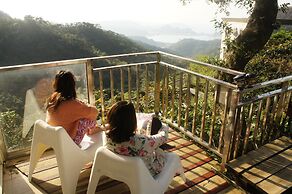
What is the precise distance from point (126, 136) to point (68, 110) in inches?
29.3

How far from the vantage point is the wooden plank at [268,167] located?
8.03 ft

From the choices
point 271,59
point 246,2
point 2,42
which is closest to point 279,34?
point 271,59

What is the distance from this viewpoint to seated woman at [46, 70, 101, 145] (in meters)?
2.23

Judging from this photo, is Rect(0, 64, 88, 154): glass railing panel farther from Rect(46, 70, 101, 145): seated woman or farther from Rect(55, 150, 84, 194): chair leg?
Rect(55, 150, 84, 194): chair leg

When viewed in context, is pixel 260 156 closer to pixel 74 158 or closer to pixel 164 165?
pixel 164 165

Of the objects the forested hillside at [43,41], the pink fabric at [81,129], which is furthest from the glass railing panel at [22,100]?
the forested hillside at [43,41]

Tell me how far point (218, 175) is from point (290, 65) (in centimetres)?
609

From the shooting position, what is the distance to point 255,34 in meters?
5.14

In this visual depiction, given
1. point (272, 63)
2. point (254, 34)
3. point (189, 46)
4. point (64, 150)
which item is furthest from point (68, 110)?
point (189, 46)

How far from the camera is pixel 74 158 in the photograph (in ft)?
7.31

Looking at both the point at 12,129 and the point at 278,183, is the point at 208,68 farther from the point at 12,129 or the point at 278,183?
the point at 12,129

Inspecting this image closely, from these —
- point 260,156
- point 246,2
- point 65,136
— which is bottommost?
point 260,156

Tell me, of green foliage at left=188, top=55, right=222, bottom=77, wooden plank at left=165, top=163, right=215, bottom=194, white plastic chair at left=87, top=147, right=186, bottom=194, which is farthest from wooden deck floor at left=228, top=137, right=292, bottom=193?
green foliage at left=188, top=55, right=222, bottom=77

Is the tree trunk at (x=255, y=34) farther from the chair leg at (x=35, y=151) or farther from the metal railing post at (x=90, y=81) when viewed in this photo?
the chair leg at (x=35, y=151)
